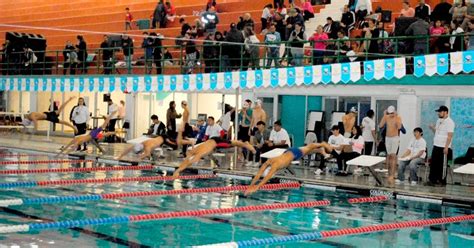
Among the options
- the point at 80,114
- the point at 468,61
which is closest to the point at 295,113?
the point at 80,114

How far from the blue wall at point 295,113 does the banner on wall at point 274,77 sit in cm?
248

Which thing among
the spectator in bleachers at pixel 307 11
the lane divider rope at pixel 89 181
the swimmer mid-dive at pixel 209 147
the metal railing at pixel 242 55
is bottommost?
the lane divider rope at pixel 89 181

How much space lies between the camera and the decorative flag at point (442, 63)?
12926mm

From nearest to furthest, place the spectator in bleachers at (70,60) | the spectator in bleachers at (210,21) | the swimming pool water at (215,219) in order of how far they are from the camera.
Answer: the swimming pool water at (215,219)
the spectator in bleachers at (210,21)
the spectator in bleachers at (70,60)

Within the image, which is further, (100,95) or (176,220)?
(100,95)

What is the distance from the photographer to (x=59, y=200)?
11969 mm

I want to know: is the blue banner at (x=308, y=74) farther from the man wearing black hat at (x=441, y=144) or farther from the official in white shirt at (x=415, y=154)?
the man wearing black hat at (x=441, y=144)

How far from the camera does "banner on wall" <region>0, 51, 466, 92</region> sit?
1323cm

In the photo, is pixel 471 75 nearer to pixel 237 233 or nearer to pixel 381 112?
pixel 381 112

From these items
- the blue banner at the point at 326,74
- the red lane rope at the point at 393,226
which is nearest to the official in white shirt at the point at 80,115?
the blue banner at the point at 326,74

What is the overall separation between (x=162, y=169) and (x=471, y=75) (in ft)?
23.3

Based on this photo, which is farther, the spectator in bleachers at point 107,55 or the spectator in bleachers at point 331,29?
the spectator in bleachers at point 107,55

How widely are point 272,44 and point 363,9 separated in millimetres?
2709

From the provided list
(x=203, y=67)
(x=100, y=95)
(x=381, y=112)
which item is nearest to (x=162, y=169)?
(x=203, y=67)
